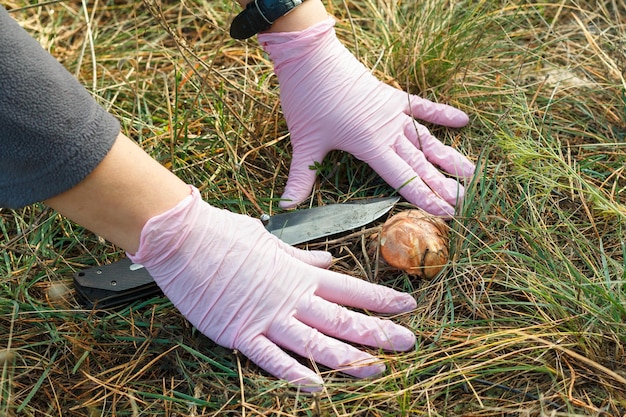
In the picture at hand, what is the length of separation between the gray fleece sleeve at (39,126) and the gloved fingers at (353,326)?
64 cm

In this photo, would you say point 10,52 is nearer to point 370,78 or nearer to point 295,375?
point 295,375

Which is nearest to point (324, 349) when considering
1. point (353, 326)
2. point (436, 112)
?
point (353, 326)

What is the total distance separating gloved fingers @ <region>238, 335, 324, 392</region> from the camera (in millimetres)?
1581

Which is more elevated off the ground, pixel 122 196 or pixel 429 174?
pixel 122 196

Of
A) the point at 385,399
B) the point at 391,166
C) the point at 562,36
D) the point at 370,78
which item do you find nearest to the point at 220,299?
the point at 385,399

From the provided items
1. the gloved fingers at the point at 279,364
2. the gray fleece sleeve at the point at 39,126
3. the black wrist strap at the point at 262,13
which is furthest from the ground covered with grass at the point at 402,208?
the gray fleece sleeve at the point at 39,126

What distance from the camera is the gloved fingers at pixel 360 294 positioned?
174 cm

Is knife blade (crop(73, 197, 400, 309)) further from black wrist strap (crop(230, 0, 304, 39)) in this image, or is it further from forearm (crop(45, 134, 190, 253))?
black wrist strap (crop(230, 0, 304, 39))

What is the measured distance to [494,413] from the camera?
4.99ft

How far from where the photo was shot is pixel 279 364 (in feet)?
5.28

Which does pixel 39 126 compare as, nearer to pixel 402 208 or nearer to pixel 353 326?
pixel 353 326

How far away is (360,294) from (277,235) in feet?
1.01

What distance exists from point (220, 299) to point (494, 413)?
0.69 meters

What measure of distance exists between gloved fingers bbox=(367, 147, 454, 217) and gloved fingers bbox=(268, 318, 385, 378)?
1.69ft
